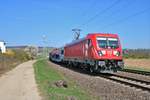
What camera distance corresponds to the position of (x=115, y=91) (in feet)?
51.9

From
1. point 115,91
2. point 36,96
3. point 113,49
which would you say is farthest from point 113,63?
point 36,96

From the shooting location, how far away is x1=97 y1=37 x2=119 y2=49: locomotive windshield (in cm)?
2580

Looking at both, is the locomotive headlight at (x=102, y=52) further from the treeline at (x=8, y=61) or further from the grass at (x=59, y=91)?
the treeline at (x=8, y=61)

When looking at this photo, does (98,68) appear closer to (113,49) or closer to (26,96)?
(113,49)

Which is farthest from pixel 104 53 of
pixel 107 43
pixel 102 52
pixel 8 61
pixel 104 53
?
pixel 8 61

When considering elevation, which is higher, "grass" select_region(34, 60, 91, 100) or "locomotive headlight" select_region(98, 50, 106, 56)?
"locomotive headlight" select_region(98, 50, 106, 56)

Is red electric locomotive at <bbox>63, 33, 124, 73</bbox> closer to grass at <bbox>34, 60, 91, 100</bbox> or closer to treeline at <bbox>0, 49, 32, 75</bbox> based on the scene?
grass at <bbox>34, 60, 91, 100</bbox>

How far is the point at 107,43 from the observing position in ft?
85.3

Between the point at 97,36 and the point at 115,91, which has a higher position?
the point at 97,36

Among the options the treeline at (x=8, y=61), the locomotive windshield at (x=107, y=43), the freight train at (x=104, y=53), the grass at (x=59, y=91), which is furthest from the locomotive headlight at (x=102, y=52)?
the treeline at (x=8, y=61)

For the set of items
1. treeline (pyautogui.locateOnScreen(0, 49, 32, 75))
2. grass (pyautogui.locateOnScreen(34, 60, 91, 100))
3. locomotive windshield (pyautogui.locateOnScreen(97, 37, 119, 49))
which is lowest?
grass (pyautogui.locateOnScreen(34, 60, 91, 100))

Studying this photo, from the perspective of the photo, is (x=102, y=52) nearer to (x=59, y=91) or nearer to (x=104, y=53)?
(x=104, y=53)

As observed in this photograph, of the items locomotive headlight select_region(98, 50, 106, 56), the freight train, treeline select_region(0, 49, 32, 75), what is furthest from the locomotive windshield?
treeline select_region(0, 49, 32, 75)

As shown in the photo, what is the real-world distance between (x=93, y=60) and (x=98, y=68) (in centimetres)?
73
